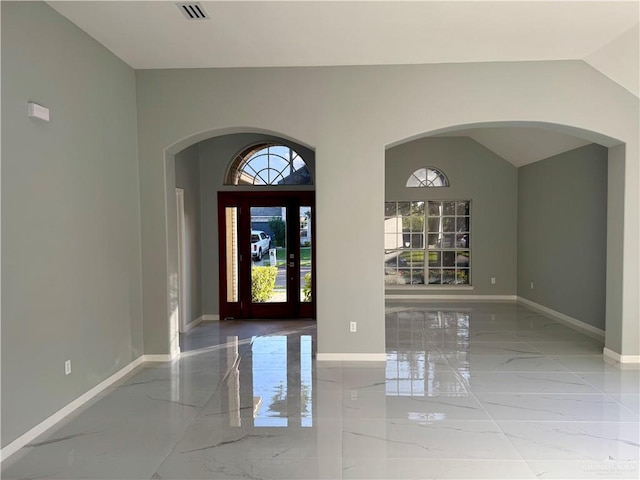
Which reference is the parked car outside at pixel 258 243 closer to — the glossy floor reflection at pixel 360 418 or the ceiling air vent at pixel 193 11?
the glossy floor reflection at pixel 360 418

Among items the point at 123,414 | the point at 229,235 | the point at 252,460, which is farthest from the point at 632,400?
the point at 229,235

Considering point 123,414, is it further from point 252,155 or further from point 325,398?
point 252,155

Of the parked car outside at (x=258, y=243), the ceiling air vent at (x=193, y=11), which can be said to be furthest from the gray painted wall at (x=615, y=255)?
the parked car outside at (x=258, y=243)

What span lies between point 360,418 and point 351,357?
5.04 ft

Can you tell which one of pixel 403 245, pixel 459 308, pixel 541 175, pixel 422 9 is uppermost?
pixel 422 9

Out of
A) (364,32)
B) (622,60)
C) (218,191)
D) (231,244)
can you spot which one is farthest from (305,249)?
(622,60)

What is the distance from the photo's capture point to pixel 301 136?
16.4ft

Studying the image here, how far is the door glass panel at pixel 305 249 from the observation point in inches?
287

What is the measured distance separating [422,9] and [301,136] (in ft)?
6.04

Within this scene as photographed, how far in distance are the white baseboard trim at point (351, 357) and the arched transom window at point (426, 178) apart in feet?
15.8

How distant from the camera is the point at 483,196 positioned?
8.95 metres

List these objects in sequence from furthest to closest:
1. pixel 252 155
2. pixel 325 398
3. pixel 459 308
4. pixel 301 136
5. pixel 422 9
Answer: pixel 459 308 < pixel 252 155 < pixel 301 136 < pixel 325 398 < pixel 422 9

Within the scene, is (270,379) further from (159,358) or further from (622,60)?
(622,60)

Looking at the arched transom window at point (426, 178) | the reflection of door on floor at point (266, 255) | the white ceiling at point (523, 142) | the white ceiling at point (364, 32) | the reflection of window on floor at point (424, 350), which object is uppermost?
the white ceiling at point (364, 32)
